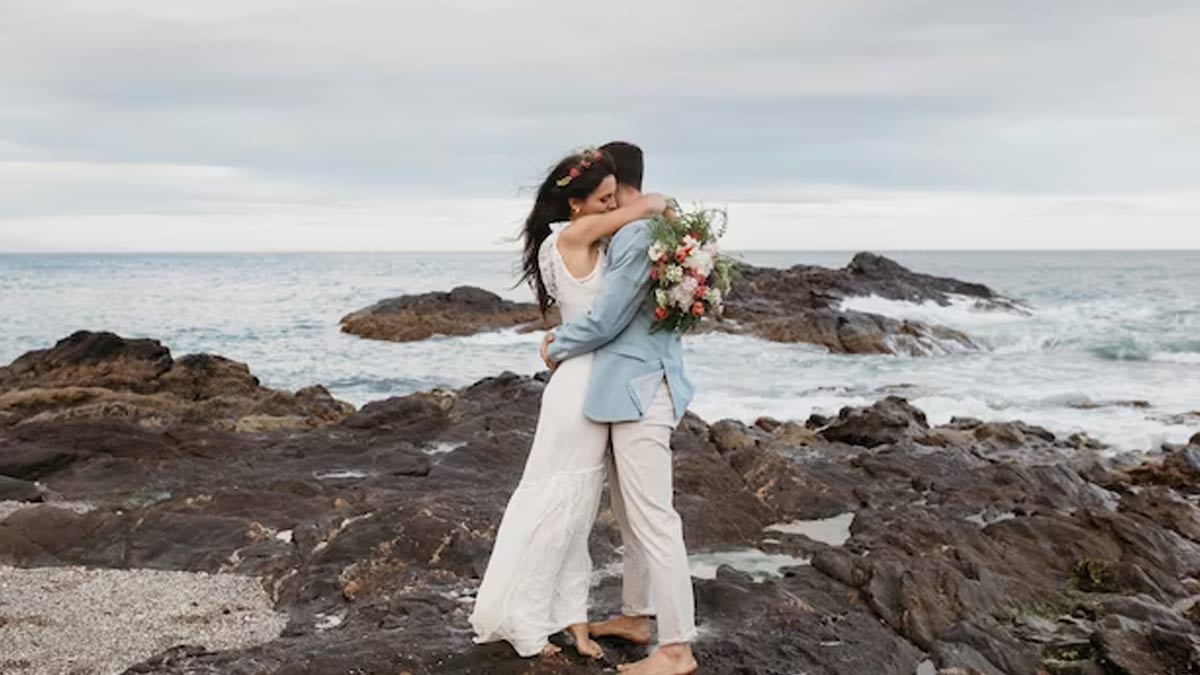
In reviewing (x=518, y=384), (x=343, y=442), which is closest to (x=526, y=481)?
(x=343, y=442)

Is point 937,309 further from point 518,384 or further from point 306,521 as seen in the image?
point 306,521

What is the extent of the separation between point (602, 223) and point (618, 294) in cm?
36

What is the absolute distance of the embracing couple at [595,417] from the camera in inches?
203

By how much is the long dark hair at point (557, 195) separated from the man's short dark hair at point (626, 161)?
86mm

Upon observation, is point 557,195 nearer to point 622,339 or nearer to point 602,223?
point 602,223

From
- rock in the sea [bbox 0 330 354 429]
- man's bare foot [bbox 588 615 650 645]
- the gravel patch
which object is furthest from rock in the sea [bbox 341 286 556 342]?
man's bare foot [bbox 588 615 650 645]

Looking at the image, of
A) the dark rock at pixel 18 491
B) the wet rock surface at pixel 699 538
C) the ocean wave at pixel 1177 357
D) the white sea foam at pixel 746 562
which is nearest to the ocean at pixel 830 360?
the ocean wave at pixel 1177 357


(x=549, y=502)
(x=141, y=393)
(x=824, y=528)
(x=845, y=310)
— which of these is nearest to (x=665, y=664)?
(x=549, y=502)

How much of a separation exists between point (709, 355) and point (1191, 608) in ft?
72.8

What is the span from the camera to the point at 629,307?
16.8 feet

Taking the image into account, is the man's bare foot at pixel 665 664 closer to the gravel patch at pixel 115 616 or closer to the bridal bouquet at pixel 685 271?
the bridal bouquet at pixel 685 271

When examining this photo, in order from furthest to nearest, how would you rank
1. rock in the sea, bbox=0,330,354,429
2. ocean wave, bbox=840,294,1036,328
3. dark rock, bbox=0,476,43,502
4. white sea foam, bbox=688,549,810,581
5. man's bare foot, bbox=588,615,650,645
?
ocean wave, bbox=840,294,1036,328 < rock in the sea, bbox=0,330,354,429 < dark rock, bbox=0,476,43,502 < white sea foam, bbox=688,549,810,581 < man's bare foot, bbox=588,615,650,645

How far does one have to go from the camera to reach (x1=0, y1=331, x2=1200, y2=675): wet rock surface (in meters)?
6.28

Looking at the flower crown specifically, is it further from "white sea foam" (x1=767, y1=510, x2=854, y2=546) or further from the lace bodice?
"white sea foam" (x1=767, y1=510, x2=854, y2=546)
